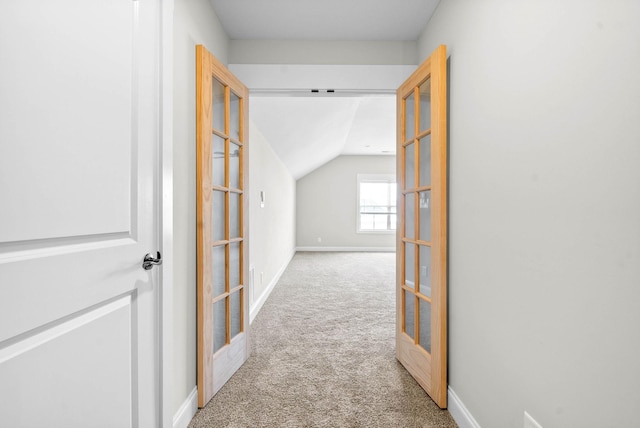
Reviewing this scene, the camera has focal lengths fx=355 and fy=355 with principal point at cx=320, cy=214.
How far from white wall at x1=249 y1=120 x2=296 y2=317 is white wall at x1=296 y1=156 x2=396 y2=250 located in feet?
8.91

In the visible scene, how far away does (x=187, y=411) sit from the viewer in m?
1.77

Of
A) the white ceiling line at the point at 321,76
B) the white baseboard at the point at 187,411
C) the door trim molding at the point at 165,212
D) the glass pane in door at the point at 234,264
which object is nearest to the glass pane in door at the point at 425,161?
the white ceiling line at the point at 321,76

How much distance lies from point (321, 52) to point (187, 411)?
237 cm

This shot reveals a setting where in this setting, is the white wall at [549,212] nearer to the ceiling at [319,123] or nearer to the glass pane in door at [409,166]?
the glass pane in door at [409,166]

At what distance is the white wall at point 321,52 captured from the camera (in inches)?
99.6

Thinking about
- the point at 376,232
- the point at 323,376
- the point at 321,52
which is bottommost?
the point at 323,376

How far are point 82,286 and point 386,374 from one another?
195cm

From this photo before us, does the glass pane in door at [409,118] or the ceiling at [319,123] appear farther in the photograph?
the ceiling at [319,123]

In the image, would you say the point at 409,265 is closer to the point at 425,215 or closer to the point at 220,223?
the point at 425,215

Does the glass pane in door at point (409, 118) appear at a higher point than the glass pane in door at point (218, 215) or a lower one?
higher

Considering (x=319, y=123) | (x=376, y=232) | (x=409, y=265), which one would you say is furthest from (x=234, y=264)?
(x=376, y=232)

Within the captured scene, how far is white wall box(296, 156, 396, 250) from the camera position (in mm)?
9281

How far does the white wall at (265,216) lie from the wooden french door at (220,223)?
1233 mm

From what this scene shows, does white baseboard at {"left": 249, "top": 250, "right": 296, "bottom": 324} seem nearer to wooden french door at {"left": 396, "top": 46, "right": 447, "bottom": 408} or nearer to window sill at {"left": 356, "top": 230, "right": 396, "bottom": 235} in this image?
wooden french door at {"left": 396, "top": 46, "right": 447, "bottom": 408}
